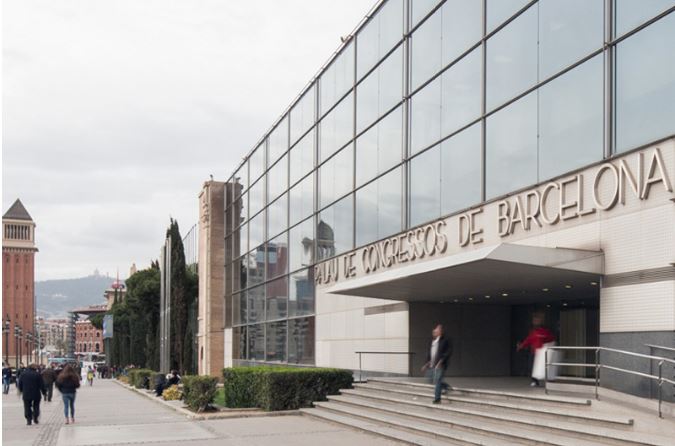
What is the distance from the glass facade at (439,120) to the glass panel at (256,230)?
8.9 inches

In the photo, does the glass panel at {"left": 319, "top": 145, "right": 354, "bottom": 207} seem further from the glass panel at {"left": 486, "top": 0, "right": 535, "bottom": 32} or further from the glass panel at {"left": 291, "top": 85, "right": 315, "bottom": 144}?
the glass panel at {"left": 486, "top": 0, "right": 535, "bottom": 32}

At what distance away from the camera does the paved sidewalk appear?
1664 cm

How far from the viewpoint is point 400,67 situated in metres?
24.9

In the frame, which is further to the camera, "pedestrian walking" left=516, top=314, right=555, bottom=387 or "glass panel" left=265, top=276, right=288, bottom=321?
"glass panel" left=265, top=276, right=288, bottom=321

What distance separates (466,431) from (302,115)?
21355 millimetres

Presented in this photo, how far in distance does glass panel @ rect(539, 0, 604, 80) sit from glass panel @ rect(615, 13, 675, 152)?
92cm

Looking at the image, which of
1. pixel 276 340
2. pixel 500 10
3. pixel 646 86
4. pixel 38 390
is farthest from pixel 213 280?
pixel 646 86

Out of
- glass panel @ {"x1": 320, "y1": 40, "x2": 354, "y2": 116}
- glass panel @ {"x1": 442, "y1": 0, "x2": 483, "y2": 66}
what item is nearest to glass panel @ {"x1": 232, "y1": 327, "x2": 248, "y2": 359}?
glass panel @ {"x1": 320, "y1": 40, "x2": 354, "y2": 116}

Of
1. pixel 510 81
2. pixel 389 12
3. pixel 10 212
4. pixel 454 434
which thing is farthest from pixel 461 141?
pixel 10 212

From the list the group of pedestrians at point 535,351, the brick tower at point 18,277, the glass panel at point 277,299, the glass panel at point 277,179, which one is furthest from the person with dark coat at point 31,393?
the brick tower at point 18,277

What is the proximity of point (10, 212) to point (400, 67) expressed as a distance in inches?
6938

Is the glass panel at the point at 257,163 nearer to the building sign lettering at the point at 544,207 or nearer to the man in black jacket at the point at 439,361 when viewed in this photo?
the building sign lettering at the point at 544,207

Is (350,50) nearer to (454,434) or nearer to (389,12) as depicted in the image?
(389,12)

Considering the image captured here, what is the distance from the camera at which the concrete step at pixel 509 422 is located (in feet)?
39.2
